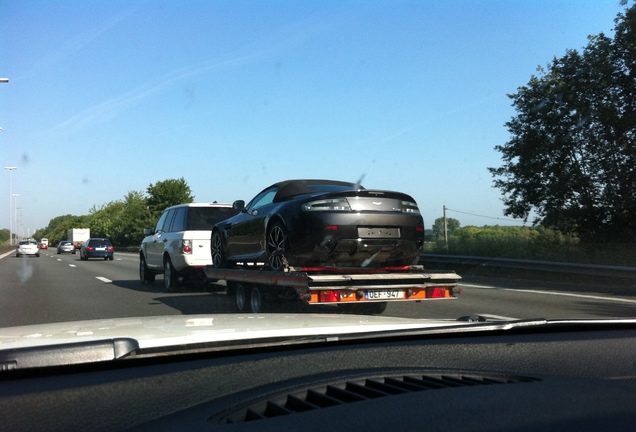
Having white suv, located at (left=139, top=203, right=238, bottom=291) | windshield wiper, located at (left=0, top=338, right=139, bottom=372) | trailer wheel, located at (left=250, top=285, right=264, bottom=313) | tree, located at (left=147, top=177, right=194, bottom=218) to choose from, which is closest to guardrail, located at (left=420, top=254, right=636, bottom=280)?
white suv, located at (left=139, top=203, right=238, bottom=291)

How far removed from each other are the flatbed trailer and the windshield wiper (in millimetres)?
4658

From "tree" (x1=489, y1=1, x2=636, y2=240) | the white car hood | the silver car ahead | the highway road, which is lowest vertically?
the highway road

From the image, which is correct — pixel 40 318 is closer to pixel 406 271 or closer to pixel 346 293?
pixel 346 293

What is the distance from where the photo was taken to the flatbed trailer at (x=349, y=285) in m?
7.30

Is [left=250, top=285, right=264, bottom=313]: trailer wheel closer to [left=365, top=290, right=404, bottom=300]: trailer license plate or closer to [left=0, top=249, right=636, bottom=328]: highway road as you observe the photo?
[left=0, top=249, right=636, bottom=328]: highway road

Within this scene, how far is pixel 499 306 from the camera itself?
416 inches

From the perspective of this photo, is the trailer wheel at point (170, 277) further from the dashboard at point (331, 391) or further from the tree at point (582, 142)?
the tree at point (582, 142)

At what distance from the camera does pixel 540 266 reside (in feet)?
54.2

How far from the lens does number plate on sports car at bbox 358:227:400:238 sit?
784cm

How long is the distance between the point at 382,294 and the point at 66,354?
5.61 m

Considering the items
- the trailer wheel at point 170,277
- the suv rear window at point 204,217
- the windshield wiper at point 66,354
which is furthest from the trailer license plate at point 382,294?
the trailer wheel at point 170,277

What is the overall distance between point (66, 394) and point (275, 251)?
20.9 ft

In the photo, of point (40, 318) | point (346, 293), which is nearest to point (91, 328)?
point (346, 293)

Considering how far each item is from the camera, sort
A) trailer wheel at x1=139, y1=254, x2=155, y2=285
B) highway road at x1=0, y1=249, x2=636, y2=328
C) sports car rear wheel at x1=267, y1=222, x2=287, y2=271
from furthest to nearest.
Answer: trailer wheel at x1=139, y1=254, x2=155, y2=285 < highway road at x1=0, y1=249, x2=636, y2=328 < sports car rear wheel at x1=267, y1=222, x2=287, y2=271
